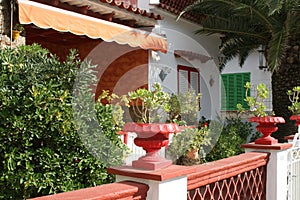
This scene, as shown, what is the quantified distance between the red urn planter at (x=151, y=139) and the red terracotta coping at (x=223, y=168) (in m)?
0.52

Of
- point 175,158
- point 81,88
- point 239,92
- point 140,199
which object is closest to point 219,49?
point 239,92

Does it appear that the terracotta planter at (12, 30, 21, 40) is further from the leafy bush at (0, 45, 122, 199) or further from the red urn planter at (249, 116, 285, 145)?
the red urn planter at (249, 116, 285, 145)

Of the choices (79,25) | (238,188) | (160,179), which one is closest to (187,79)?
(79,25)

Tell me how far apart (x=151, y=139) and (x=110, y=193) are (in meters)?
0.68

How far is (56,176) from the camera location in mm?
4566

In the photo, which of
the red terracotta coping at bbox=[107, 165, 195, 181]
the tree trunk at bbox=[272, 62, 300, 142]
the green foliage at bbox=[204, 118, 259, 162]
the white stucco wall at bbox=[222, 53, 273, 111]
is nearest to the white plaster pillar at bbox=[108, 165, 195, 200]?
the red terracotta coping at bbox=[107, 165, 195, 181]

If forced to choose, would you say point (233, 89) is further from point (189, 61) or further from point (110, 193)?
point (110, 193)

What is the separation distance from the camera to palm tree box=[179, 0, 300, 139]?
37.5ft

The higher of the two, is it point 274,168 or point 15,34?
point 15,34

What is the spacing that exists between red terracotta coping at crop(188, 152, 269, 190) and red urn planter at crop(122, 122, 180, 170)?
1.72 ft

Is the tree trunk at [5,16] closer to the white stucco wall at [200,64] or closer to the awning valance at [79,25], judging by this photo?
the awning valance at [79,25]

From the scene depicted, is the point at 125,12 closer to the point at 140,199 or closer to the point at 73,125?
the point at 73,125

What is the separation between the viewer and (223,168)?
4008 mm

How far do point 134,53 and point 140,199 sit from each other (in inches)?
392
